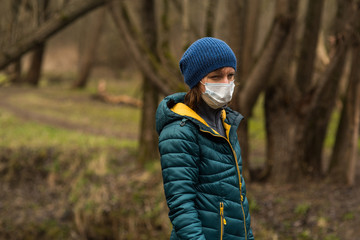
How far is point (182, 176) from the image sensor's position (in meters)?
2.15

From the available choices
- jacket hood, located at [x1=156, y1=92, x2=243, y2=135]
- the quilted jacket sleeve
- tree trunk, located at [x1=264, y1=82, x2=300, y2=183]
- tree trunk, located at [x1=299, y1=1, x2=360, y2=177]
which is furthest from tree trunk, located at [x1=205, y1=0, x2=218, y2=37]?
the quilted jacket sleeve

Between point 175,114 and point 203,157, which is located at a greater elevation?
point 175,114

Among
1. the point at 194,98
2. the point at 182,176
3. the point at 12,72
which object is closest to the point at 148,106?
the point at 12,72

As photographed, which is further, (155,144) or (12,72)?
(155,144)

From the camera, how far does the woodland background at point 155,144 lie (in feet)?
19.2

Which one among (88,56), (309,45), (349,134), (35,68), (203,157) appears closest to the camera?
(203,157)

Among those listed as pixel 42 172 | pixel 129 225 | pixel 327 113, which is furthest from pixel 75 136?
pixel 327 113

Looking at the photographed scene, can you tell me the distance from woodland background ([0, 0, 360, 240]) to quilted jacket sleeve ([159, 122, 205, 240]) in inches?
135

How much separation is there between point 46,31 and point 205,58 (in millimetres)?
4049

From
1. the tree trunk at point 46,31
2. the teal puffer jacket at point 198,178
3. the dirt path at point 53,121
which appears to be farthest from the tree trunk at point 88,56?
the teal puffer jacket at point 198,178

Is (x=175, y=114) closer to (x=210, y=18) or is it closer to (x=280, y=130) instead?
(x=210, y=18)

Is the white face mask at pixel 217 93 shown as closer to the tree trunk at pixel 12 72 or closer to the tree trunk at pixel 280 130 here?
the tree trunk at pixel 12 72

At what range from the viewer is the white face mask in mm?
2299

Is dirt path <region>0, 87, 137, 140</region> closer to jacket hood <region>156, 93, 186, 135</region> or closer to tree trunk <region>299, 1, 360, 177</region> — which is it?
tree trunk <region>299, 1, 360, 177</region>
